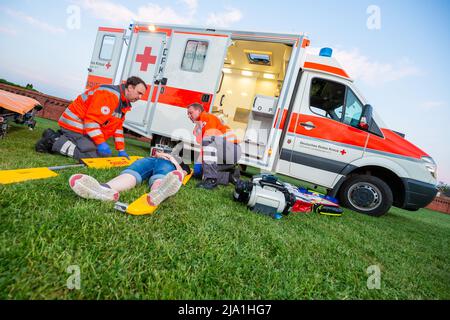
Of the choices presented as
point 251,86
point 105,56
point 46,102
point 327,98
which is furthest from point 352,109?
point 46,102

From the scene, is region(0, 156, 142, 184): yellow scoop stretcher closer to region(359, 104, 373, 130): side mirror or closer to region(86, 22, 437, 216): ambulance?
region(86, 22, 437, 216): ambulance

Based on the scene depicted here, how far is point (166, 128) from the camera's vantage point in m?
5.03

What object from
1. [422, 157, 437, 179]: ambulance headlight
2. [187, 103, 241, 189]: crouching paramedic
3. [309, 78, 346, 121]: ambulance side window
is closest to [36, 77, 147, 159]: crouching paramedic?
[187, 103, 241, 189]: crouching paramedic

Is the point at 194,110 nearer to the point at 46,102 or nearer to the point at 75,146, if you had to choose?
the point at 75,146

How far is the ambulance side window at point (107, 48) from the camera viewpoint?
564 centimetres

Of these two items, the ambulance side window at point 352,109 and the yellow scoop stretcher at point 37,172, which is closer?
the yellow scoop stretcher at point 37,172

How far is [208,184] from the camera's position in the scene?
125 inches

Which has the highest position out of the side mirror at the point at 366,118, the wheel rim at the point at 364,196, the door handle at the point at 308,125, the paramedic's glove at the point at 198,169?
the side mirror at the point at 366,118

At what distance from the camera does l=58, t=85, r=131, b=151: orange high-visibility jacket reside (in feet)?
10.3

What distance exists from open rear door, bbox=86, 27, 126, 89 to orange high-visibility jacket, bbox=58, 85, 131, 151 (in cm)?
260

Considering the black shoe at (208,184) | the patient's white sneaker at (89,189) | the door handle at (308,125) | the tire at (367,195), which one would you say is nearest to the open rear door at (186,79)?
the black shoe at (208,184)

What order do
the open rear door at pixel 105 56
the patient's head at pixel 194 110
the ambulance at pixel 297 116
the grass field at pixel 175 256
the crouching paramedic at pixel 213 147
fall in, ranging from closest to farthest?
1. the grass field at pixel 175 256
2. the crouching paramedic at pixel 213 147
3. the patient's head at pixel 194 110
4. the ambulance at pixel 297 116
5. the open rear door at pixel 105 56

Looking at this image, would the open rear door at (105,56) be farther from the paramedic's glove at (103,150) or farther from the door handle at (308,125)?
the door handle at (308,125)
